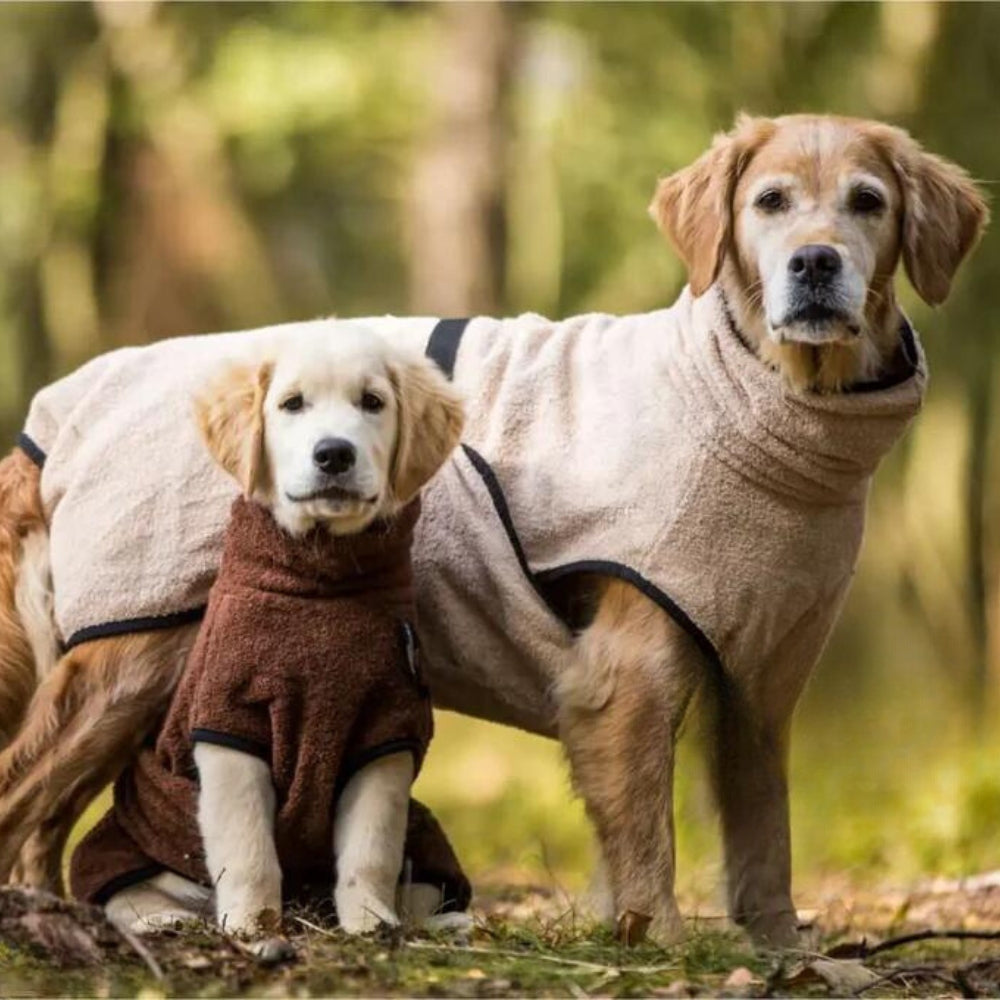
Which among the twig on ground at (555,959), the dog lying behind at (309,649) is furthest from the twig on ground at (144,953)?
the twig on ground at (555,959)

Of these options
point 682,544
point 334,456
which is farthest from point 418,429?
point 682,544

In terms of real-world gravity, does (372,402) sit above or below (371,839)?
above

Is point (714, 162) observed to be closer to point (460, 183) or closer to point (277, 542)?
point (277, 542)

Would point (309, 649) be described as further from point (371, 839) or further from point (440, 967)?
point (440, 967)

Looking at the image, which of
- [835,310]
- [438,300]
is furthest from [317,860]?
[438,300]

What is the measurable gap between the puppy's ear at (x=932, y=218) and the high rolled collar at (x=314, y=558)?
151cm

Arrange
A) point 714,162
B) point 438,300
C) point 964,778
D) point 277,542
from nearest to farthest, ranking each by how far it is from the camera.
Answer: point 277,542 < point 714,162 < point 964,778 < point 438,300

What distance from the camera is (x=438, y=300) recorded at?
1176cm

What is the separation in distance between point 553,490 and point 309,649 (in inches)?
32.8

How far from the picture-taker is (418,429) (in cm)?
502

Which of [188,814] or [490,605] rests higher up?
[490,605]

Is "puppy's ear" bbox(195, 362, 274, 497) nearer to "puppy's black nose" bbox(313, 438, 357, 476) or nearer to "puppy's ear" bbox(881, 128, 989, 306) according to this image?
"puppy's black nose" bbox(313, 438, 357, 476)

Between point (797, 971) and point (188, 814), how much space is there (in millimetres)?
1614

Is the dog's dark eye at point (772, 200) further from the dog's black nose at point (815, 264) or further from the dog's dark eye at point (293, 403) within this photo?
the dog's dark eye at point (293, 403)
